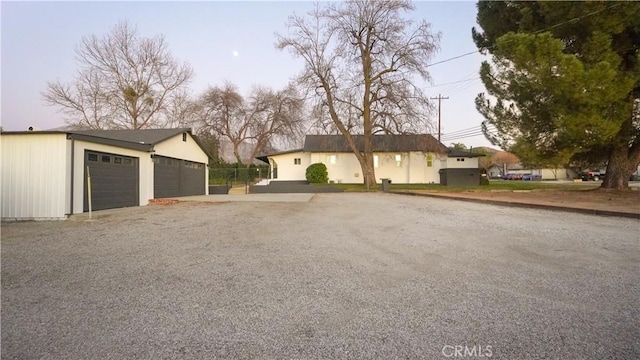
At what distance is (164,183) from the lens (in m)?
17.2

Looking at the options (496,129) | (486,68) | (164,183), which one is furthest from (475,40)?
(164,183)

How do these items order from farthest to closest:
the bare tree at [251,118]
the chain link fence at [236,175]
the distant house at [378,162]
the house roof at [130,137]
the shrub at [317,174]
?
the bare tree at [251,118], the distant house at [378,162], the chain link fence at [236,175], the shrub at [317,174], the house roof at [130,137]

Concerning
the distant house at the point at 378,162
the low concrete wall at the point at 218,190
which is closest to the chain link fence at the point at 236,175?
the low concrete wall at the point at 218,190

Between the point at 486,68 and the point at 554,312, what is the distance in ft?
53.2

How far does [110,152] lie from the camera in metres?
12.6

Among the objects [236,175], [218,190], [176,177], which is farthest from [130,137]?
[236,175]

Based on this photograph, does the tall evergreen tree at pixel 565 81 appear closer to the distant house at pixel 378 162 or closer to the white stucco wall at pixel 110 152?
the distant house at pixel 378 162

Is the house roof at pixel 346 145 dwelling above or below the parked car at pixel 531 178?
above

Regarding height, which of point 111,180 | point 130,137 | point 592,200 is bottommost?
point 592,200

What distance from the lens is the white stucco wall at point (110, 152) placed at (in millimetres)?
10602

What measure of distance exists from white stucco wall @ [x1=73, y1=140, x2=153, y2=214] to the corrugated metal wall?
469mm

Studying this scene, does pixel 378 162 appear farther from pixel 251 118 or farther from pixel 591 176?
pixel 591 176

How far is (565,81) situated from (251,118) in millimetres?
38913

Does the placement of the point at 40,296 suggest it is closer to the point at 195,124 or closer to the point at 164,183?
the point at 164,183
